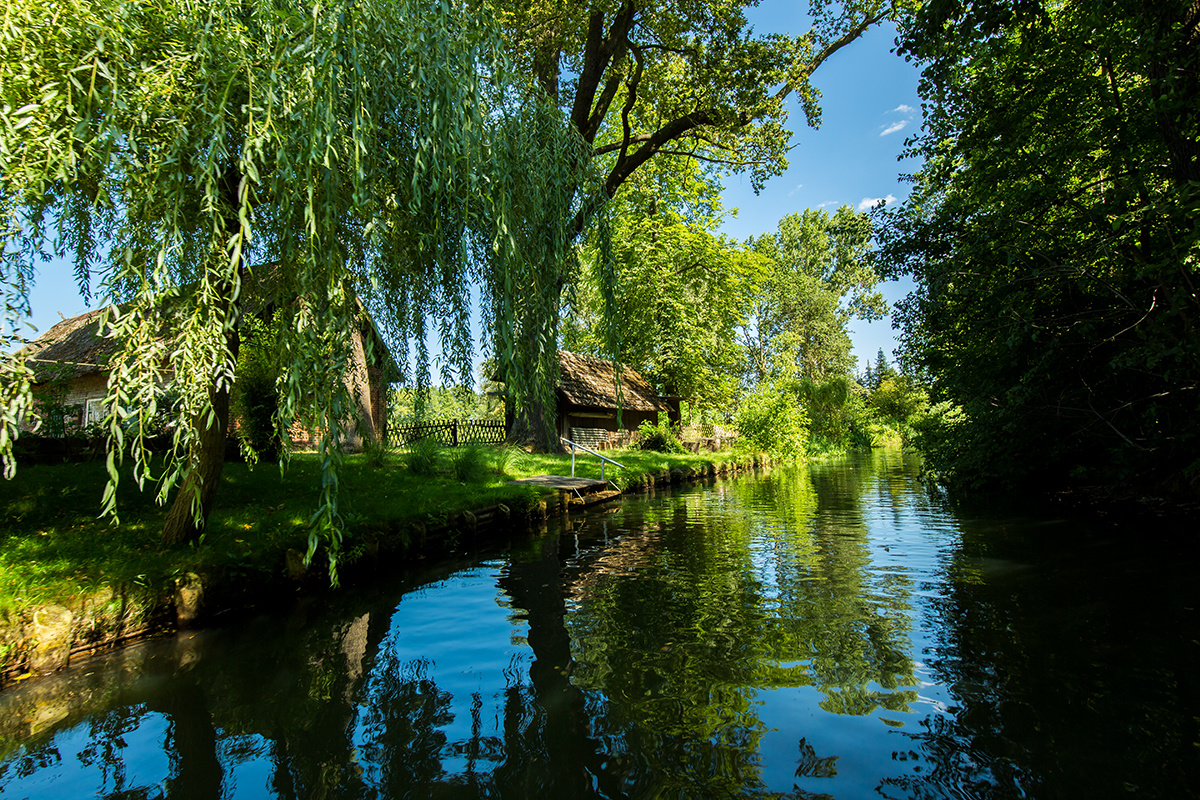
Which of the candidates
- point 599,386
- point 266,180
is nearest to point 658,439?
point 599,386

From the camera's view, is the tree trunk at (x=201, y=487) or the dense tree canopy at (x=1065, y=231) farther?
the dense tree canopy at (x=1065, y=231)

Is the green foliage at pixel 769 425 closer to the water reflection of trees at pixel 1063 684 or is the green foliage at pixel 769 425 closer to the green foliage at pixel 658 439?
the green foliage at pixel 658 439

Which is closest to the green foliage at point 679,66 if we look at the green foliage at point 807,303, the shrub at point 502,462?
the shrub at point 502,462

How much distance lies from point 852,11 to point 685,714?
16.9 m

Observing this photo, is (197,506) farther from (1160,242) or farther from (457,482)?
(1160,242)

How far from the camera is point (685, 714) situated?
353cm

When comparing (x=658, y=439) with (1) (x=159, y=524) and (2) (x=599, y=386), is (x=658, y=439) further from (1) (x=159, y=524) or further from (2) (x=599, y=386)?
(1) (x=159, y=524)

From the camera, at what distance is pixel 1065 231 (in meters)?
8.85

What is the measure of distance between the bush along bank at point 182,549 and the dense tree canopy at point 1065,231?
882cm

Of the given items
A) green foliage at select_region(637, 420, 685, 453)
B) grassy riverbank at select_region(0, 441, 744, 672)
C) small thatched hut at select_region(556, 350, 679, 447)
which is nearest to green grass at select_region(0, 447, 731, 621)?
grassy riverbank at select_region(0, 441, 744, 672)

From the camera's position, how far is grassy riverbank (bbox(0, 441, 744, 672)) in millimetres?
4723

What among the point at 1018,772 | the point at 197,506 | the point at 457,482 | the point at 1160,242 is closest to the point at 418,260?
the point at 197,506

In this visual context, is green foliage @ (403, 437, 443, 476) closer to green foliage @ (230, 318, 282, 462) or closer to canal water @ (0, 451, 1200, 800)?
green foliage @ (230, 318, 282, 462)

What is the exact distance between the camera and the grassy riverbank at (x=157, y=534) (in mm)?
4723
